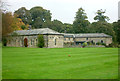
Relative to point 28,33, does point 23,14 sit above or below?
above

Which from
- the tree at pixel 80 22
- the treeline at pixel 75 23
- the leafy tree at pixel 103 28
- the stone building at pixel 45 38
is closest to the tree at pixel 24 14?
the treeline at pixel 75 23

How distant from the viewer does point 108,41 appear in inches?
2504

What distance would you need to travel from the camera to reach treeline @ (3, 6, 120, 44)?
72.2 meters

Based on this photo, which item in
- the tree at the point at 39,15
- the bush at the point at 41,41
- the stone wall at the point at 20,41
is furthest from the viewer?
the tree at the point at 39,15

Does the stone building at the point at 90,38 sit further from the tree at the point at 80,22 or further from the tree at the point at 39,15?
the tree at the point at 39,15

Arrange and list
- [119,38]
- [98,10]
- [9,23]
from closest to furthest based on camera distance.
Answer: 1. [9,23]
2. [119,38]
3. [98,10]

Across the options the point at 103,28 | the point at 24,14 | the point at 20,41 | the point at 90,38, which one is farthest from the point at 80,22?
the point at 20,41

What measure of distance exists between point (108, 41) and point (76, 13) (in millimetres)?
24202

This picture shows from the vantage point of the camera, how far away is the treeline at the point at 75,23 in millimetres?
72250

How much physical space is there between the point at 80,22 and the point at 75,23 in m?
2.32

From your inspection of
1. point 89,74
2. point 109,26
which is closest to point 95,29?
point 109,26

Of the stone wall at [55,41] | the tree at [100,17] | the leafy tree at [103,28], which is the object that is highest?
the tree at [100,17]

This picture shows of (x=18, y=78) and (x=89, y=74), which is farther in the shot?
(x=89, y=74)

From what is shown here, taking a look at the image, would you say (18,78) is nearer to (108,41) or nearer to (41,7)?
(108,41)
